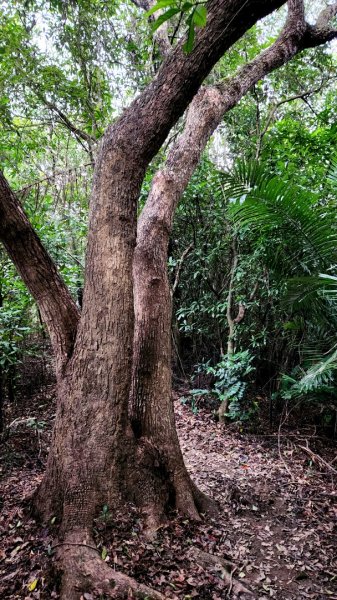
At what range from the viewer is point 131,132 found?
7.91ft

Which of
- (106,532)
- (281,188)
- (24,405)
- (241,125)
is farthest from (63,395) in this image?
(241,125)

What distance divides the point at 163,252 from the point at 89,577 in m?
2.20

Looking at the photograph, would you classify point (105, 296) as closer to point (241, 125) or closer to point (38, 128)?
point (241, 125)

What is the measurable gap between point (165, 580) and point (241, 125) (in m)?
5.52

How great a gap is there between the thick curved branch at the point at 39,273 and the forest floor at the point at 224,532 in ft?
3.67

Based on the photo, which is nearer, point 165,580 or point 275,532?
point 165,580

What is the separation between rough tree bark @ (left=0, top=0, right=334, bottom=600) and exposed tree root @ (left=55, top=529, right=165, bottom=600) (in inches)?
1.3

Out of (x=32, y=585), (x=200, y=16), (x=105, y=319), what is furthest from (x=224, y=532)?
(x=200, y=16)

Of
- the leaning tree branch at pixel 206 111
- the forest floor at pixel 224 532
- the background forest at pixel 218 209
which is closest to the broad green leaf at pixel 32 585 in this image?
the forest floor at pixel 224 532

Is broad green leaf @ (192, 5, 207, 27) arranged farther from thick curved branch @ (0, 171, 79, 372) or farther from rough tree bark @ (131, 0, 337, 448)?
rough tree bark @ (131, 0, 337, 448)

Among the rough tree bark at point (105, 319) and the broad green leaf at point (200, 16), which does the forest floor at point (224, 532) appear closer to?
the rough tree bark at point (105, 319)

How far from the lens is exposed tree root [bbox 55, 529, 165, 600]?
1.94m

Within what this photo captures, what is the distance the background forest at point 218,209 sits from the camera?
3.47 m

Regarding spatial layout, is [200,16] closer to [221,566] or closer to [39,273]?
[39,273]
